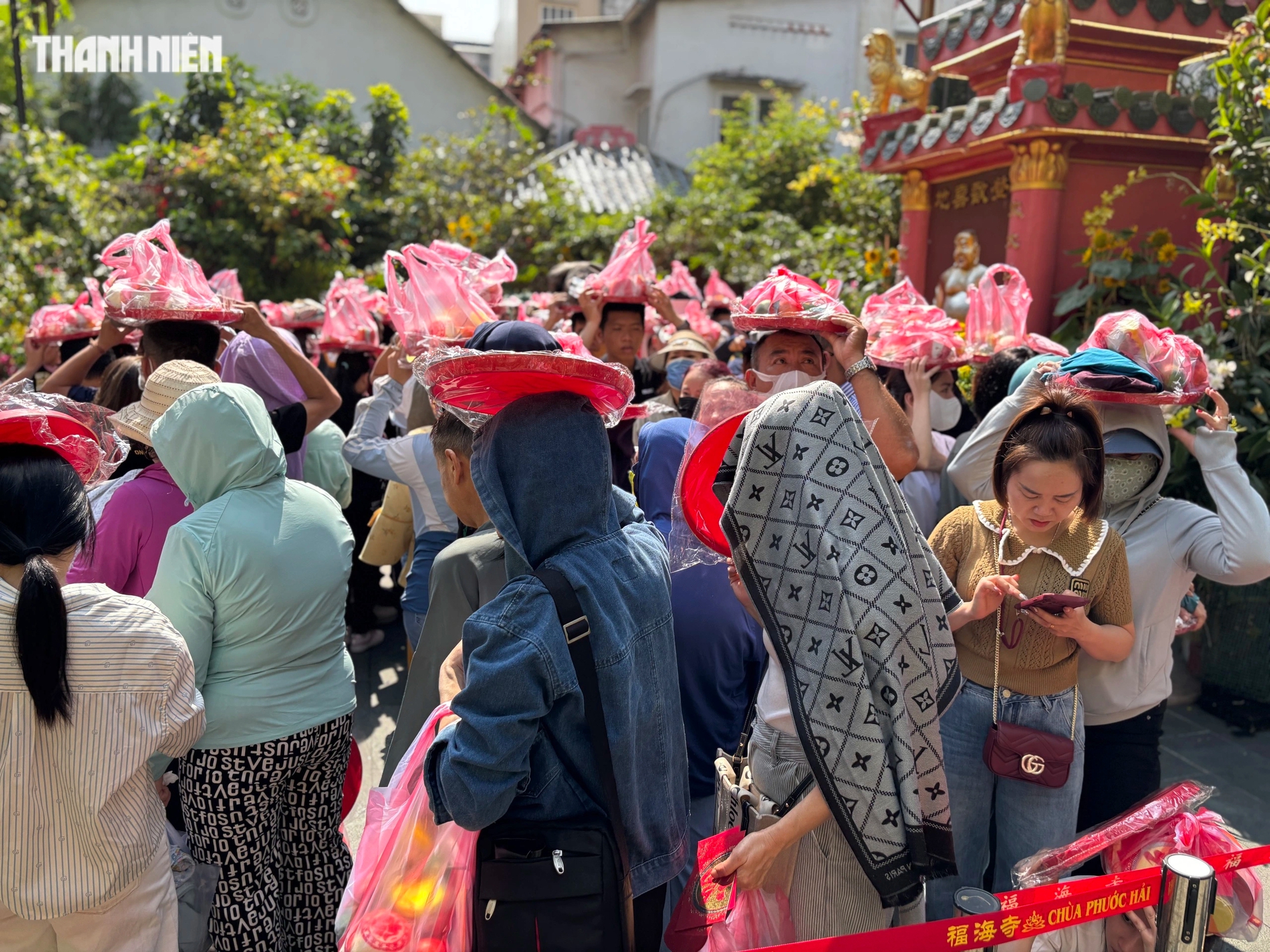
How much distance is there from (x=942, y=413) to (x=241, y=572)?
2924mm

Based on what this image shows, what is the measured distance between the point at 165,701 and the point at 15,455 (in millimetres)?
612

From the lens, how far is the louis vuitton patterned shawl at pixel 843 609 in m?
1.62

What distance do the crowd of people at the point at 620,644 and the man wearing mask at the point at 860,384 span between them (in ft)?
0.04

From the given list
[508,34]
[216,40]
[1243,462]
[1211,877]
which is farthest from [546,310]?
[508,34]

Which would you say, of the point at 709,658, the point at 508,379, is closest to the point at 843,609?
the point at 508,379

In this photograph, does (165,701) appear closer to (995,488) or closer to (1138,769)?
(995,488)

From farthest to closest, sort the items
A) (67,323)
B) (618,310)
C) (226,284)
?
(226,284) < (67,323) < (618,310)

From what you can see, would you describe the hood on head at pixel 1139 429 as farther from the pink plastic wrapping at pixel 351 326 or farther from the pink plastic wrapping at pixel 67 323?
the pink plastic wrapping at pixel 67 323

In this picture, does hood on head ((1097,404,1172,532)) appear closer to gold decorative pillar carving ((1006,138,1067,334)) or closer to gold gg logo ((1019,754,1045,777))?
gold gg logo ((1019,754,1045,777))

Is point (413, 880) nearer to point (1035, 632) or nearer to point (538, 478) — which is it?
point (538, 478)

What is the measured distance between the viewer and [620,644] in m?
1.77

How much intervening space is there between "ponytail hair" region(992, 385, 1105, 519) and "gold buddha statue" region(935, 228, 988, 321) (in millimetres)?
4578

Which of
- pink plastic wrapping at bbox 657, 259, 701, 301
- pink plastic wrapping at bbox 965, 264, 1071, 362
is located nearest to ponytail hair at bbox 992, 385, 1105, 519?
pink plastic wrapping at bbox 965, 264, 1071, 362

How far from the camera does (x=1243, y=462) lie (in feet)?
16.4
